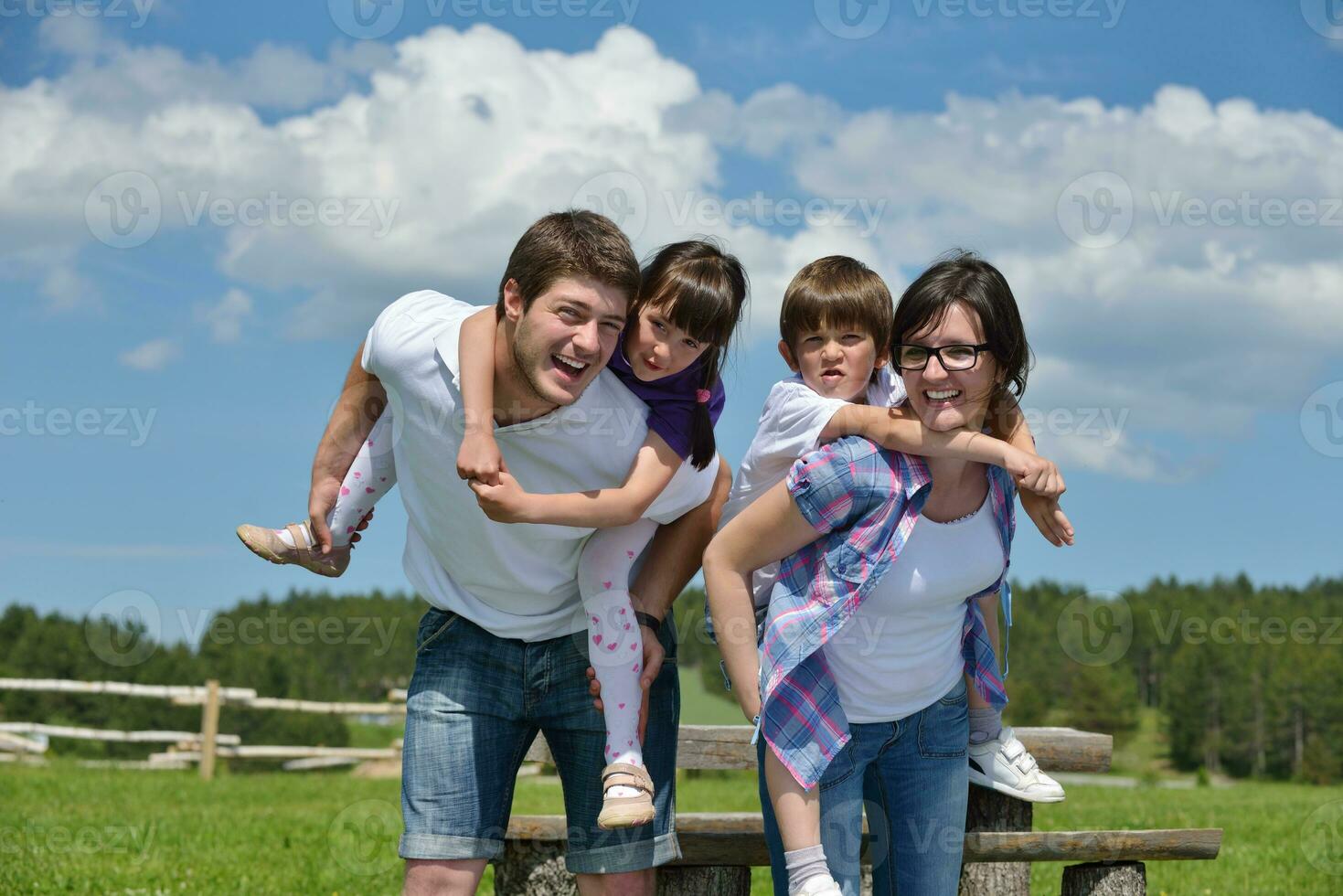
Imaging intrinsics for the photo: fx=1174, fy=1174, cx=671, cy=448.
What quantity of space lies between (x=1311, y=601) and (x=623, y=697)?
77.0 m

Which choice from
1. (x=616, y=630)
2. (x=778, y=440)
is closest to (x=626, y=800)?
(x=616, y=630)

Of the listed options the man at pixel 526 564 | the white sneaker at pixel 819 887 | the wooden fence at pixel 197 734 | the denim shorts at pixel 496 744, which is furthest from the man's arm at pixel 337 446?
the wooden fence at pixel 197 734

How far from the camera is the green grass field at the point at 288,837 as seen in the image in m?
5.94

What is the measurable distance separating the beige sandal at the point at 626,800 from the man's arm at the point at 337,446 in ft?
3.65

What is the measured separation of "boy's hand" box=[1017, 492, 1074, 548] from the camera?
9.34 ft

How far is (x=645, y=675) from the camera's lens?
297 cm

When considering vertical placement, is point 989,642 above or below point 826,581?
below

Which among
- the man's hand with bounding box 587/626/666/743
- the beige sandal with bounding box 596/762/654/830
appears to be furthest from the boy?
the beige sandal with bounding box 596/762/654/830

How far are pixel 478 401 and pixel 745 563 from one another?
0.75 meters

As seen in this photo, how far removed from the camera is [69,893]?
554cm

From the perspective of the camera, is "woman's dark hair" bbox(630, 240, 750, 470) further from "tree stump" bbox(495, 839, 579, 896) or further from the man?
"tree stump" bbox(495, 839, 579, 896)

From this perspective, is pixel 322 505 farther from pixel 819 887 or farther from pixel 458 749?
pixel 819 887

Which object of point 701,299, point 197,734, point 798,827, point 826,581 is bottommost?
point 197,734

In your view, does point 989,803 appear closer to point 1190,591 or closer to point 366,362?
point 366,362
